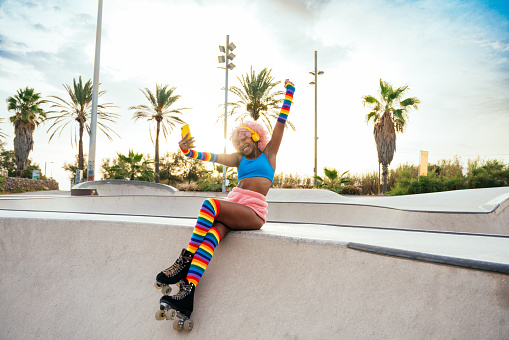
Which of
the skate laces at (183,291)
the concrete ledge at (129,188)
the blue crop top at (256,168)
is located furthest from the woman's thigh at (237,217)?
the concrete ledge at (129,188)

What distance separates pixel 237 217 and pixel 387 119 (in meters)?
25.0

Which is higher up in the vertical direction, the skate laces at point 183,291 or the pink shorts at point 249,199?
the pink shorts at point 249,199

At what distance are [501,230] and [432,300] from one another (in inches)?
248

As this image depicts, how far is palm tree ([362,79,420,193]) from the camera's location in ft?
81.8

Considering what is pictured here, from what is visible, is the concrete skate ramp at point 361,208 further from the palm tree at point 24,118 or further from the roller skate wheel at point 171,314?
the palm tree at point 24,118

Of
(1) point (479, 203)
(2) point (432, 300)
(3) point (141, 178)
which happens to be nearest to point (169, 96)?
(3) point (141, 178)

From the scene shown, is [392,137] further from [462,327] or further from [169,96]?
[462,327]

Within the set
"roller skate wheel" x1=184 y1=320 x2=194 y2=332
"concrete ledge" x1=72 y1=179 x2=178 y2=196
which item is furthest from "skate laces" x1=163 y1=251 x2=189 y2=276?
"concrete ledge" x1=72 y1=179 x2=178 y2=196

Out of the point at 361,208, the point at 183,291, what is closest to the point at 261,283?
the point at 183,291

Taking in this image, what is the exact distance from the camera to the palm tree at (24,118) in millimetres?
34344

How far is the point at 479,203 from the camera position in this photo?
9156 mm

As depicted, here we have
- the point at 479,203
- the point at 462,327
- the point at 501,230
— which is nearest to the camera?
the point at 462,327

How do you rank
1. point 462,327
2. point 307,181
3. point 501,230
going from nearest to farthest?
point 462,327 < point 501,230 < point 307,181

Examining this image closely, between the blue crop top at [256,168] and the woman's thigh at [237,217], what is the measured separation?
38 centimetres
